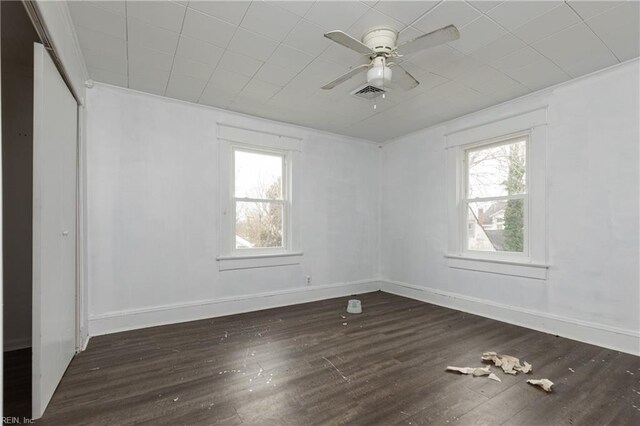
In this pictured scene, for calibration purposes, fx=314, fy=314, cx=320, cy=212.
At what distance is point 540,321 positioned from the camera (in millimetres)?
3307

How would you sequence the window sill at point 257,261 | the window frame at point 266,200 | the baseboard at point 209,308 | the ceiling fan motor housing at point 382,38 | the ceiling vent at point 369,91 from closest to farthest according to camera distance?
the ceiling fan motor housing at point 382,38, the ceiling vent at point 369,91, the baseboard at point 209,308, the window sill at point 257,261, the window frame at point 266,200

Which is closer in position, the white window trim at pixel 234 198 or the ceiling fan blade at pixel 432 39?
the ceiling fan blade at pixel 432 39

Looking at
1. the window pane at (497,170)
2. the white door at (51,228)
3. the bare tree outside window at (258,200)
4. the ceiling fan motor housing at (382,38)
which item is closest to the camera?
the white door at (51,228)

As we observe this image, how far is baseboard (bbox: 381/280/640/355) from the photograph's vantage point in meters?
2.79

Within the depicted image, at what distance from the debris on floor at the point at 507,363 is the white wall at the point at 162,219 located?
246 cm

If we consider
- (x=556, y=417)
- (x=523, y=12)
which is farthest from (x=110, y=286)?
(x=523, y=12)

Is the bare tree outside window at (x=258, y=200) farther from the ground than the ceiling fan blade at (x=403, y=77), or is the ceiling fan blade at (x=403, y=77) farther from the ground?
the ceiling fan blade at (x=403, y=77)

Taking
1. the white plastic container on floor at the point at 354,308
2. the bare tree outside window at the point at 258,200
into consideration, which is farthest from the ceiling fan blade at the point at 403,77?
the white plastic container on floor at the point at 354,308

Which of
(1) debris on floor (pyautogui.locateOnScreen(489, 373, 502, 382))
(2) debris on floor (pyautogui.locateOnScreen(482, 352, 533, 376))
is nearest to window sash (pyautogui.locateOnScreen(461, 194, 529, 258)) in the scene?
(2) debris on floor (pyautogui.locateOnScreen(482, 352, 533, 376))

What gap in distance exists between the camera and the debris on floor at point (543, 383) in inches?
85.7

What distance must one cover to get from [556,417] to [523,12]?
2.62 m

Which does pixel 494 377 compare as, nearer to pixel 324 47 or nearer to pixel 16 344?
pixel 324 47

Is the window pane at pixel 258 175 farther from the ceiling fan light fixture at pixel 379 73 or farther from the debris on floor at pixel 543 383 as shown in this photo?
the debris on floor at pixel 543 383

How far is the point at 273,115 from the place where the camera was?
13.5 ft
